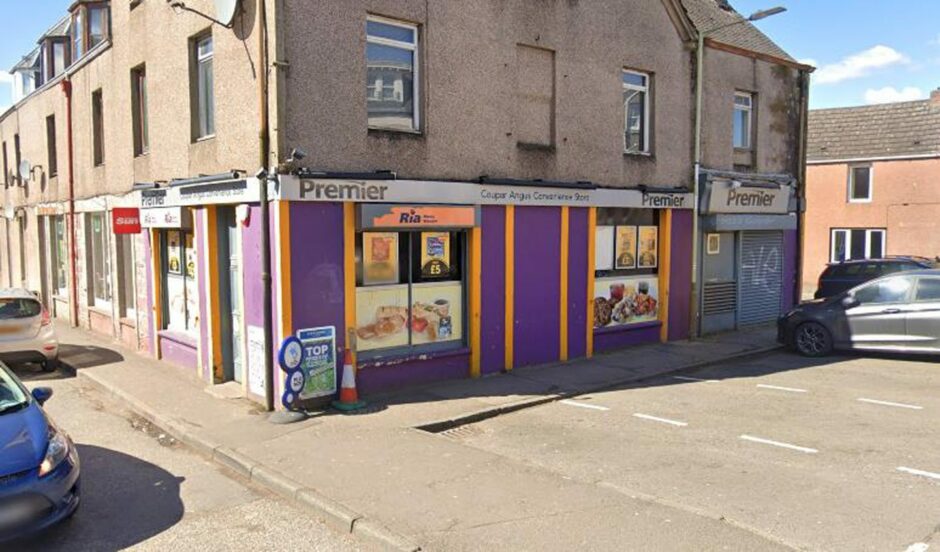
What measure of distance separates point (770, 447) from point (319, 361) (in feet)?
17.5

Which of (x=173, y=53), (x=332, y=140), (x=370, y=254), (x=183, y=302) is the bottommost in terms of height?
(x=183, y=302)

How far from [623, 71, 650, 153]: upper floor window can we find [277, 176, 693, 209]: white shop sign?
976 mm

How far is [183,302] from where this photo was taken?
12305 mm

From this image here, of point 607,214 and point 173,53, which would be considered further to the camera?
point 607,214

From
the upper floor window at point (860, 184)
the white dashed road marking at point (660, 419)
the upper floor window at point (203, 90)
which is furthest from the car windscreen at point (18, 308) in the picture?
the upper floor window at point (860, 184)

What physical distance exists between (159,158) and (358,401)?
5.79 meters

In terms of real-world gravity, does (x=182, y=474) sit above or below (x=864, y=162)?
below

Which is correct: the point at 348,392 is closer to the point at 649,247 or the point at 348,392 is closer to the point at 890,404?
the point at 890,404

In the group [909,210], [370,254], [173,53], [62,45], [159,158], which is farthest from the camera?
[909,210]

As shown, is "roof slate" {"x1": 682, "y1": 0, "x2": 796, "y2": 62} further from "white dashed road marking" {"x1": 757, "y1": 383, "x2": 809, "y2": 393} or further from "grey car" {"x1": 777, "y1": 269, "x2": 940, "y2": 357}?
"white dashed road marking" {"x1": 757, "y1": 383, "x2": 809, "y2": 393}

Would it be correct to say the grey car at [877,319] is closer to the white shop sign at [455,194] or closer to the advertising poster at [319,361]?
the white shop sign at [455,194]

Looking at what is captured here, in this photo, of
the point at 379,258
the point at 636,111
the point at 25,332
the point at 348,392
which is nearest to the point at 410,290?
the point at 379,258

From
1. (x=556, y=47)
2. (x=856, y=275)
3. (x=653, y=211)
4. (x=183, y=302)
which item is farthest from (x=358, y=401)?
(x=856, y=275)

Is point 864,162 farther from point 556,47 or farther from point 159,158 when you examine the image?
point 159,158
